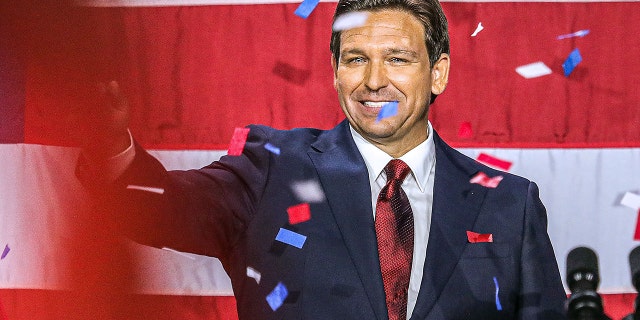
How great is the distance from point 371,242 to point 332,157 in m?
0.19

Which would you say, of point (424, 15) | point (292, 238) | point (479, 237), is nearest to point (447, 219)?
point (479, 237)

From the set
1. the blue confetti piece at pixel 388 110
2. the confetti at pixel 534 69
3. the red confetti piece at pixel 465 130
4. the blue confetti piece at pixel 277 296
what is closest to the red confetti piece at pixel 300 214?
the blue confetti piece at pixel 277 296

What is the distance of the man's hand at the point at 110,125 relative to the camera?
4.25 ft

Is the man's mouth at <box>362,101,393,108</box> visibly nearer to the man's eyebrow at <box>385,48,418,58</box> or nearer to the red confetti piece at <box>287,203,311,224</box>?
the man's eyebrow at <box>385,48,418,58</box>

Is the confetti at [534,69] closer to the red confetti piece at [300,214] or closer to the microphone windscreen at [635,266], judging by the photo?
the red confetti piece at [300,214]

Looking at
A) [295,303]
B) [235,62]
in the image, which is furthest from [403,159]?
[235,62]

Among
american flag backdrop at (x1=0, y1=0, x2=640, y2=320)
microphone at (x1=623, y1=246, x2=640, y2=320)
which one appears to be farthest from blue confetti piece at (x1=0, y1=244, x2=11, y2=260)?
microphone at (x1=623, y1=246, x2=640, y2=320)

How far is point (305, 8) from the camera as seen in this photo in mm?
2092

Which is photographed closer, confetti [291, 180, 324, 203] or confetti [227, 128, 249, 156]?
confetti [291, 180, 324, 203]

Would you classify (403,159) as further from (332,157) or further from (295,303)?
(295,303)

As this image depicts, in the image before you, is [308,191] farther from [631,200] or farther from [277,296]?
[631,200]

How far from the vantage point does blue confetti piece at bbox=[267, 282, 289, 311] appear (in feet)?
4.78

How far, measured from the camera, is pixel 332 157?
1578 millimetres

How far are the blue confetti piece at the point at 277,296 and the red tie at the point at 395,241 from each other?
0.17m
